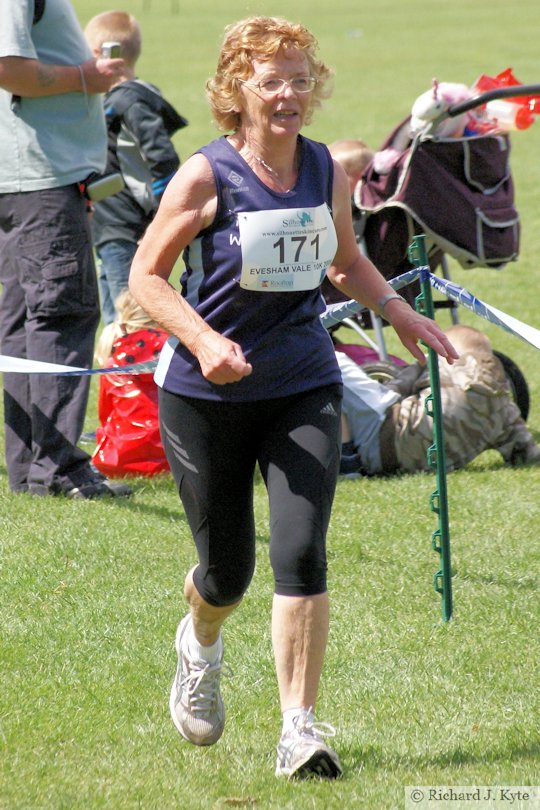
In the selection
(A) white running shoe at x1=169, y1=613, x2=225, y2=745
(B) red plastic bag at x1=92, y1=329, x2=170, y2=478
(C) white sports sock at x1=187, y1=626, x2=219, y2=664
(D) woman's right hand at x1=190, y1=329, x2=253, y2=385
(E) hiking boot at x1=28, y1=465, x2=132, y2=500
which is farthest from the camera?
(B) red plastic bag at x1=92, y1=329, x2=170, y2=478

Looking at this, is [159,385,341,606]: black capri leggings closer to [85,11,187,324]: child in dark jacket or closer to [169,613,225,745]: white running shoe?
[169,613,225,745]: white running shoe

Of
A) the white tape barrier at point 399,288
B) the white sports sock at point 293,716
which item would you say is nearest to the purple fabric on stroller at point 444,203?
the white tape barrier at point 399,288

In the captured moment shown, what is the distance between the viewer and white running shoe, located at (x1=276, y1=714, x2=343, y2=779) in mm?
3424

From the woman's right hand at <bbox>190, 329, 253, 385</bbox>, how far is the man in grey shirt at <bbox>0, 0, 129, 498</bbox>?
112 inches

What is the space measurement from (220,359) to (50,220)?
2.98 m

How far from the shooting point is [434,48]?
33656 mm

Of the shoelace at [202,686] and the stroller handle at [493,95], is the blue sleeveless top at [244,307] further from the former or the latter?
the stroller handle at [493,95]

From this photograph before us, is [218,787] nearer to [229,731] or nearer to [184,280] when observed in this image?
[229,731]

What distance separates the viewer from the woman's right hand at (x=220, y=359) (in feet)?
10.7

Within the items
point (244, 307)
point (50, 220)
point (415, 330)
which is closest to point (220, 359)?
point (244, 307)

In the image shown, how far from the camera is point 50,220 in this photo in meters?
6.03

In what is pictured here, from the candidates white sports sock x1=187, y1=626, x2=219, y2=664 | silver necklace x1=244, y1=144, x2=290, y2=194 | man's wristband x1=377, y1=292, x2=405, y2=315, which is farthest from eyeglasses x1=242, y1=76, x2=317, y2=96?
white sports sock x1=187, y1=626, x2=219, y2=664

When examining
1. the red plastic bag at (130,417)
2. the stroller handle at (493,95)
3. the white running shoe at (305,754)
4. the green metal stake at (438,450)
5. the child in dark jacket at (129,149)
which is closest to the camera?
the white running shoe at (305,754)

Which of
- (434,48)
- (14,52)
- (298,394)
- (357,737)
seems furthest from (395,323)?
(434,48)
